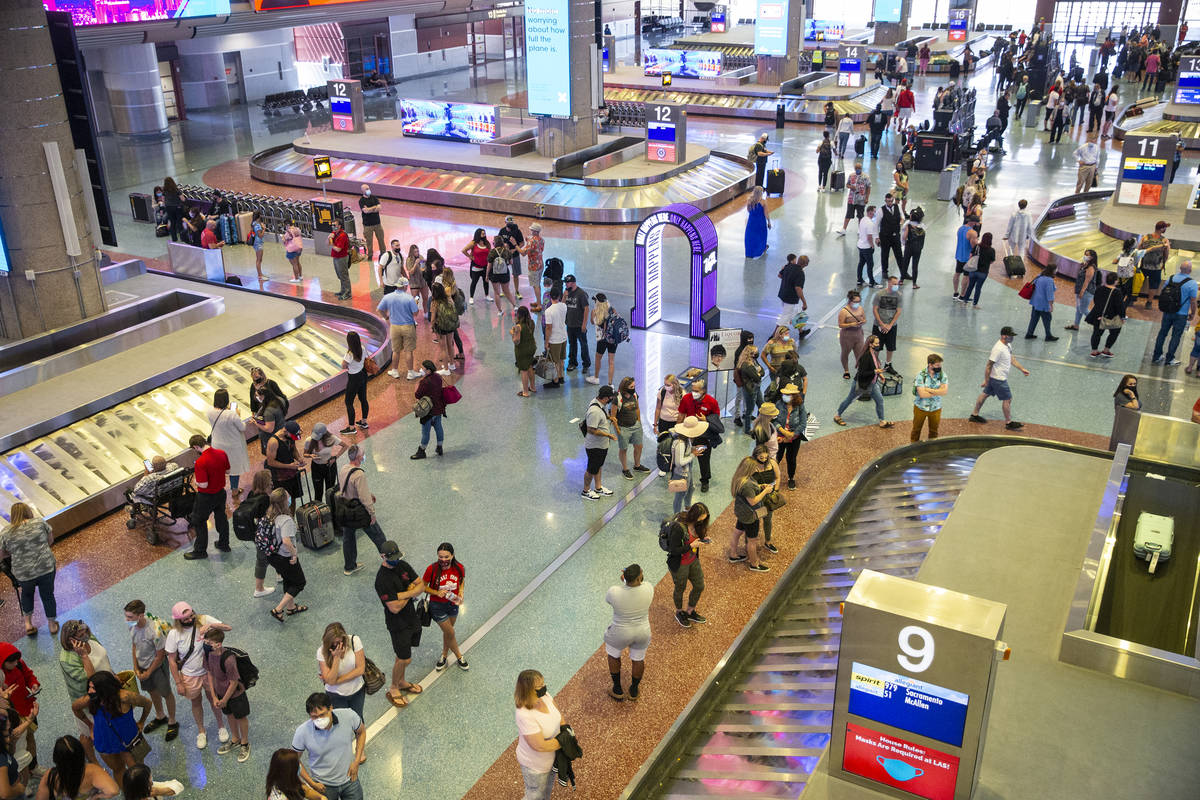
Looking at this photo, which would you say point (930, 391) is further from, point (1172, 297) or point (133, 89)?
point (133, 89)

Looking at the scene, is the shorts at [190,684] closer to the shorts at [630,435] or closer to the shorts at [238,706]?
the shorts at [238,706]

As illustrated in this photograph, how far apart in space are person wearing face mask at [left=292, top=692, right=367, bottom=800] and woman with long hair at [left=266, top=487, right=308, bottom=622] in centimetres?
257

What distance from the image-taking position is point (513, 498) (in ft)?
36.2

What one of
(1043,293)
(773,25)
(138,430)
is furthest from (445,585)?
(773,25)

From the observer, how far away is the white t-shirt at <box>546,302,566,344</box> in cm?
1322

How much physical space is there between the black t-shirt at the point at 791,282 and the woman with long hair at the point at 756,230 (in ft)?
11.4

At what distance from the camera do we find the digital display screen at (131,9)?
25.2 m

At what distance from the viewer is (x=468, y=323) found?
53.7ft

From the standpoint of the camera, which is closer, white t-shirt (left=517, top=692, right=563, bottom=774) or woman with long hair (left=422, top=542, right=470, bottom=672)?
white t-shirt (left=517, top=692, right=563, bottom=774)

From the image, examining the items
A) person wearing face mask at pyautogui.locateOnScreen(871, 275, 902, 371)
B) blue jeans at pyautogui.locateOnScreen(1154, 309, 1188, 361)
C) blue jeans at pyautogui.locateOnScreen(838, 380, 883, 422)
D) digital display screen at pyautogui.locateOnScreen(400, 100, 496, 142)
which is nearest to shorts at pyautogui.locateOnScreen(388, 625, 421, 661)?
blue jeans at pyautogui.locateOnScreen(838, 380, 883, 422)

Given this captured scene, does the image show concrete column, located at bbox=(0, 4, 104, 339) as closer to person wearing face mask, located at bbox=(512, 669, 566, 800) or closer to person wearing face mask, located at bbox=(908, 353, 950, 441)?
person wearing face mask, located at bbox=(512, 669, 566, 800)

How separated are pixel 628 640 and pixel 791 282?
880cm

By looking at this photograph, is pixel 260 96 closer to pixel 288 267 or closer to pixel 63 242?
pixel 288 267

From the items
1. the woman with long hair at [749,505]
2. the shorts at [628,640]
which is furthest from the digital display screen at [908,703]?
the woman with long hair at [749,505]
